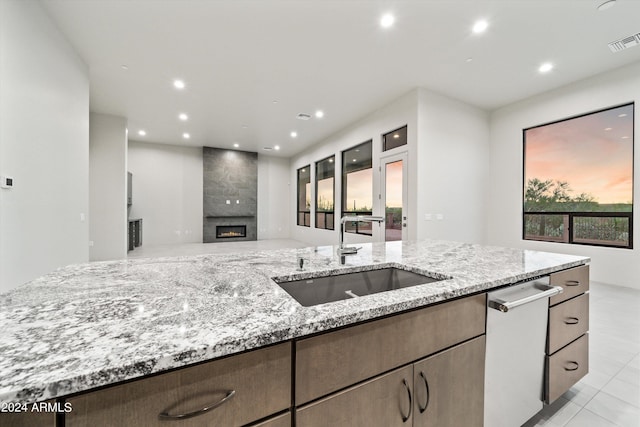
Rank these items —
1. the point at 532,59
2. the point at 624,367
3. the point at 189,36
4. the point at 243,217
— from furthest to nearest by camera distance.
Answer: the point at 243,217
the point at 532,59
the point at 189,36
the point at 624,367

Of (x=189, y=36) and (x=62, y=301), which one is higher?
(x=189, y=36)

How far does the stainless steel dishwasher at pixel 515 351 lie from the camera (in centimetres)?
114

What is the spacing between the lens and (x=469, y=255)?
1.66m

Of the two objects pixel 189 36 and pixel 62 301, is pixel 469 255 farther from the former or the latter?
pixel 189 36

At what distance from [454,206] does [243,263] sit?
473cm

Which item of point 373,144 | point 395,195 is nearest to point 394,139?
point 373,144

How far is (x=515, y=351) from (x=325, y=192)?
23.1 ft

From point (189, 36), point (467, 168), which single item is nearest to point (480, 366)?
point (189, 36)

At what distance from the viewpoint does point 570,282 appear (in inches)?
58.5

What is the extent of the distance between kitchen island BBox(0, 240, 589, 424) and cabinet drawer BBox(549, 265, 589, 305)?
70 mm

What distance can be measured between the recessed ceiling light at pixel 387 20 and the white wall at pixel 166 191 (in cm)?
774

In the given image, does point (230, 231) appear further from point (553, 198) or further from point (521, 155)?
point (553, 198)

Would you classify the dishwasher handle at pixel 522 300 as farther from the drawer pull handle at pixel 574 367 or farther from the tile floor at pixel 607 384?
the tile floor at pixel 607 384

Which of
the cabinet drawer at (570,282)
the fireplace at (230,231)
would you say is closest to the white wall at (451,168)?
the cabinet drawer at (570,282)
